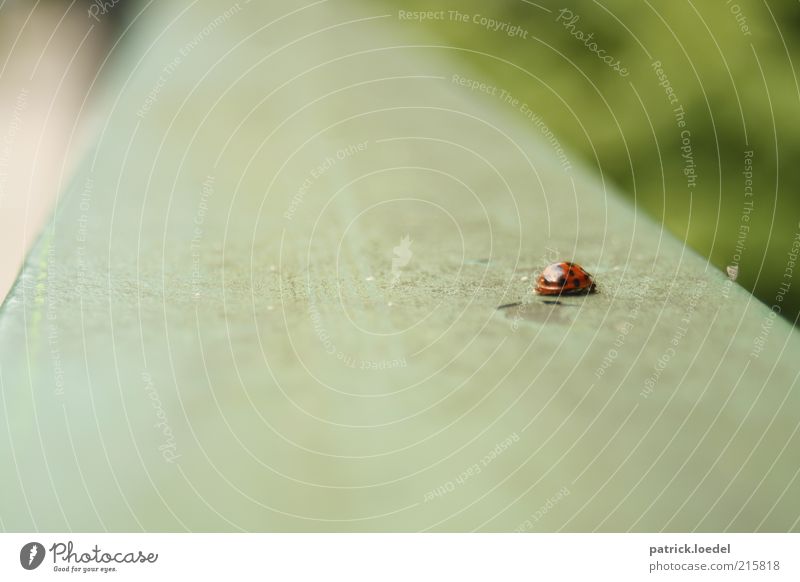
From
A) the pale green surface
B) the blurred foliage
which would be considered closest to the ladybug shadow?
the pale green surface

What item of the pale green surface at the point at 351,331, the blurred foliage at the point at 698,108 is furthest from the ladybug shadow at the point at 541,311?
the blurred foliage at the point at 698,108

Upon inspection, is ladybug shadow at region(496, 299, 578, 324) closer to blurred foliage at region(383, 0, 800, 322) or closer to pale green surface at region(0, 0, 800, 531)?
pale green surface at region(0, 0, 800, 531)

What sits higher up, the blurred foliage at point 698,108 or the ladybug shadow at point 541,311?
the blurred foliage at point 698,108

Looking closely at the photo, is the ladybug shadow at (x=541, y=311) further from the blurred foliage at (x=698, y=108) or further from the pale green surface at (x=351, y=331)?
the blurred foliage at (x=698, y=108)

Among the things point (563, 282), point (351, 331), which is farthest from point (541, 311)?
point (351, 331)

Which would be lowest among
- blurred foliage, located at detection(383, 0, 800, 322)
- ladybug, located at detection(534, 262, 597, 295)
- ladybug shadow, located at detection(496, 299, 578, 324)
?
ladybug shadow, located at detection(496, 299, 578, 324)
